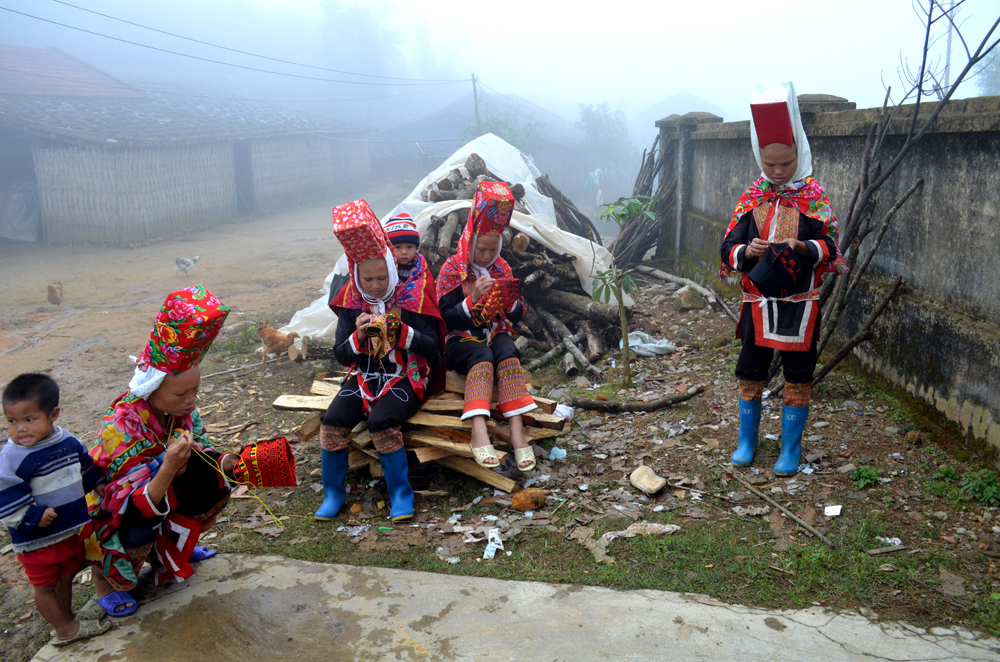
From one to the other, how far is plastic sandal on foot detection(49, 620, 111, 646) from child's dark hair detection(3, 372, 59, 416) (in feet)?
3.26

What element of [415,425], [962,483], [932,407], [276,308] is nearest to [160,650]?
[415,425]

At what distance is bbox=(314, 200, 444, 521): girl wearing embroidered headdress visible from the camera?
12.8 feet

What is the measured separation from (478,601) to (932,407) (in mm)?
3104

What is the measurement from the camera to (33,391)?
2.65m

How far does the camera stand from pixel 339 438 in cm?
399

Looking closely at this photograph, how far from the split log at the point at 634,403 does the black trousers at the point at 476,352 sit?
109 cm

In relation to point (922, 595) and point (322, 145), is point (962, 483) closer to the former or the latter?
point (922, 595)

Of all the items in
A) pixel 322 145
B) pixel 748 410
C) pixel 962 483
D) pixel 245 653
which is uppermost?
pixel 322 145

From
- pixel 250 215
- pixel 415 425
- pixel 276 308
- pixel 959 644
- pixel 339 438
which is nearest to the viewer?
pixel 959 644

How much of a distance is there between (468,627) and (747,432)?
2.15m

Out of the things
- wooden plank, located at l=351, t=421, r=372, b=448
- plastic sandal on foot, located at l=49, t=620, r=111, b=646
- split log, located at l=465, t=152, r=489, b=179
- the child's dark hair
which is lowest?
plastic sandal on foot, located at l=49, t=620, r=111, b=646

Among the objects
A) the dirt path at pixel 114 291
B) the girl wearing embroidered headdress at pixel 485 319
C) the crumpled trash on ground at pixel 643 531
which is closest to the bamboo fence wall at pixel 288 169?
the dirt path at pixel 114 291

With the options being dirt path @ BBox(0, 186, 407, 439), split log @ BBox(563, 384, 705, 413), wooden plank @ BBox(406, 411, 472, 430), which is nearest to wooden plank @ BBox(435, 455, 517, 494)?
wooden plank @ BBox(406, 411, 472, 430)

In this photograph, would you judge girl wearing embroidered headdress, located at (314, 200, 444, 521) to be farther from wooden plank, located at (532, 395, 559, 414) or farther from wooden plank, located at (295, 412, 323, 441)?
wooden plank, located at (532, 395, 559, 414)
